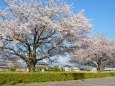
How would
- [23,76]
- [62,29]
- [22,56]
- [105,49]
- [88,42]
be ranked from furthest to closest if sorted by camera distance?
[105,49], [88,42], [22,56], [62,29], [23,76]

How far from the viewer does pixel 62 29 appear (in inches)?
1092

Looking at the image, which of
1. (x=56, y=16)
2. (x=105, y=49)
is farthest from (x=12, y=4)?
(x=105, y=49)

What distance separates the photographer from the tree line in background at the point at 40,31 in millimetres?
27266

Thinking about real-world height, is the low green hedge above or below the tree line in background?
below

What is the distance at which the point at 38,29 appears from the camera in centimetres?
2830

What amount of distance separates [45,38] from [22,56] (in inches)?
127

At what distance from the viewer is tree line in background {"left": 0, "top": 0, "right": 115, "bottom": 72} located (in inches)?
1073

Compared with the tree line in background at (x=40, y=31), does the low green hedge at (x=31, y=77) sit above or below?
below

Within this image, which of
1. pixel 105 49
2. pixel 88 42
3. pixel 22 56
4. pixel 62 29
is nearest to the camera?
pixel 62 29

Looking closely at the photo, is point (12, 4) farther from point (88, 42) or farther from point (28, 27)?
point (88, 42)

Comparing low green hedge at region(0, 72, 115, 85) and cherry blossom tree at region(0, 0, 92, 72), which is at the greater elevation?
cherry blossom tree at region(0, 0, 92, 72)

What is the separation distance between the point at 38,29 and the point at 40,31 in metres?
0.66

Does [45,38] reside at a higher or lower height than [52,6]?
lower

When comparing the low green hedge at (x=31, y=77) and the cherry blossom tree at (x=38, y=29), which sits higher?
the cherry blossom tree at (x=38, y=29)
